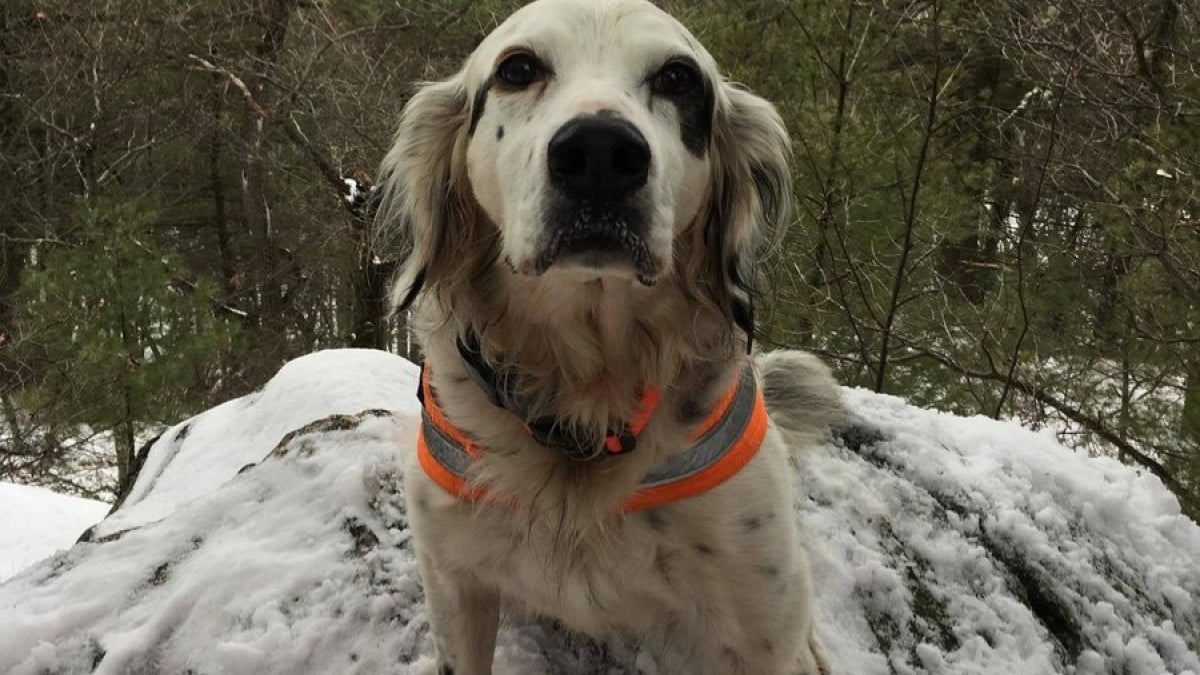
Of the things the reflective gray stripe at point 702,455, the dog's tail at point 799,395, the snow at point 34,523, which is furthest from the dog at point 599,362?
the snow at point 34,523

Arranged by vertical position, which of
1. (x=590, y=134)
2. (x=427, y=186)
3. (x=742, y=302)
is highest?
(x=590, y=134)

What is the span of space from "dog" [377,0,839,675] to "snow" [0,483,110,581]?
5.96 m

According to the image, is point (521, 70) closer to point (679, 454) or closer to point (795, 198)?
point (679, 454)

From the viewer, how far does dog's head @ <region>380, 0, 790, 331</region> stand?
1.53 m

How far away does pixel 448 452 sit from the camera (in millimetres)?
1842

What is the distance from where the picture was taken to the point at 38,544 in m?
6.80

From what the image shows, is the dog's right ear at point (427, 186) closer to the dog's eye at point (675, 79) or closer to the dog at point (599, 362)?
the dog at point (599, 362)

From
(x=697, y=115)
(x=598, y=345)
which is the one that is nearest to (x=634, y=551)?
(x=598, y=345)

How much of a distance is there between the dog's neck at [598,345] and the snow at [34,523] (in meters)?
6.11

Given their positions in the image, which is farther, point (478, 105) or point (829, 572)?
point (829, 572)

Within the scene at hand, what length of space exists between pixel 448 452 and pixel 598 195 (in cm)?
69

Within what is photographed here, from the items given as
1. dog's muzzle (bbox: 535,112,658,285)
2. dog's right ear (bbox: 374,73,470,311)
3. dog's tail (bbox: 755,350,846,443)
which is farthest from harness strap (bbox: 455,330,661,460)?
dog's tail (bbox: 755,350,846,443)

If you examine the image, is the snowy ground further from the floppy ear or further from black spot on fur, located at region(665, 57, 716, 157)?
black spot on fur, located at region(665, 57, 716, 157)

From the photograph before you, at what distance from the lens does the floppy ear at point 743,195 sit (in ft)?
6.41
